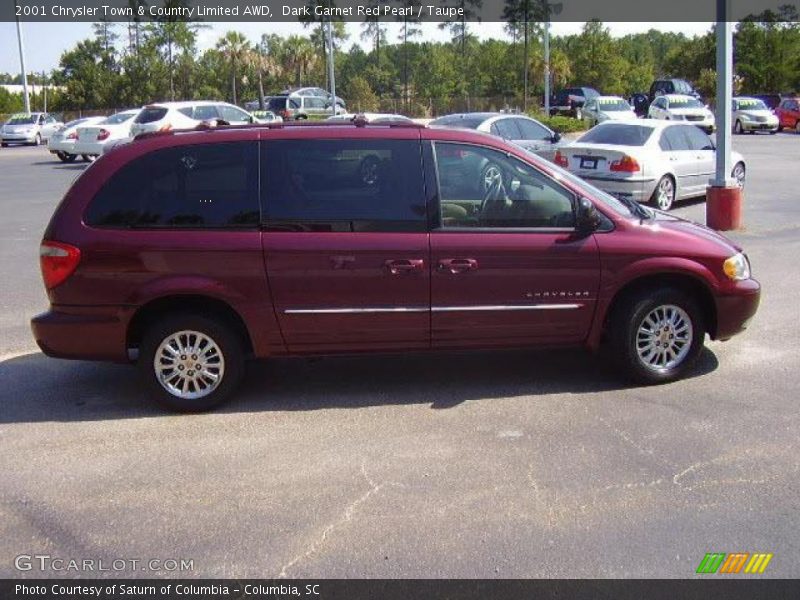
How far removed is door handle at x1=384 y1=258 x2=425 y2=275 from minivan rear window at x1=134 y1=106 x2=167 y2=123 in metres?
19.6

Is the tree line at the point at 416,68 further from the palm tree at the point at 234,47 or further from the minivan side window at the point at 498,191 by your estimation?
the minivan side window at the point at 498,191

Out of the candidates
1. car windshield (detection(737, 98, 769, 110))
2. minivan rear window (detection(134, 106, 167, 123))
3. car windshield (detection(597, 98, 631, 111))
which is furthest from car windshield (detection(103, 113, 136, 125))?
car windshield (detection(737, 98, 769, 110))

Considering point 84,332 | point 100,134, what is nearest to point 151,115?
point 100,134

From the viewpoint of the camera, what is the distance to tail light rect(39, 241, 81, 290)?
5.29 m

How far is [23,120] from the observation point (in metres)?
42.7

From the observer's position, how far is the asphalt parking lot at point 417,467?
12.3ft

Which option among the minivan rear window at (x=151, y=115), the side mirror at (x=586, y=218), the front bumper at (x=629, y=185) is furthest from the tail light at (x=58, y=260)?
the minivan rear window at (x=151, y=115)

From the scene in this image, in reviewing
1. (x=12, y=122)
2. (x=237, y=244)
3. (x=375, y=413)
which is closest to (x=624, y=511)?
(x=375, y=413)

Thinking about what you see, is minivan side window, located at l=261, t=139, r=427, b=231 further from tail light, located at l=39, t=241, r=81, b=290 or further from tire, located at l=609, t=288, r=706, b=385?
tire, located at l=609, t=288, r=706, b=385

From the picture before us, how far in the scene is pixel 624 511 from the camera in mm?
4051

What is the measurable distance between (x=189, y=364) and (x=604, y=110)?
3263cm

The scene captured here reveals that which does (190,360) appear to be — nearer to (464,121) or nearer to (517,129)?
(464,121)

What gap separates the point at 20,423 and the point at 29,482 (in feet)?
3.30

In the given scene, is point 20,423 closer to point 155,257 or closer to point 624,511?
point 155,257
